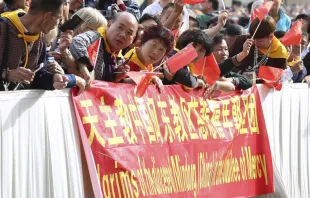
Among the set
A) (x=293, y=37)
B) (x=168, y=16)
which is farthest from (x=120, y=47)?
(x=293, y=37)

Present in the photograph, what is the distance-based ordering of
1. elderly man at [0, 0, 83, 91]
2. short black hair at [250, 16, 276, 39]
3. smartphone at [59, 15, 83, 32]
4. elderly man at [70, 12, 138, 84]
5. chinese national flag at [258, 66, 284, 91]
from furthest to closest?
1. short black hair at [250, 16, 276, 39]
2. chinese national flag at [258, 66, 284, 91]
3. elderly man at [70, 12, 138, 84]
4. smartphone at [59, 15, 83, 32]
5. elderly man at [0, 0, 83, 91]

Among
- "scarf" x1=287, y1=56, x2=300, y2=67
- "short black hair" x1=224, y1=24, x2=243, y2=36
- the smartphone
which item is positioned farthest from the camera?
"short black hair" x1=224, y1=24, x2=243, y2=36

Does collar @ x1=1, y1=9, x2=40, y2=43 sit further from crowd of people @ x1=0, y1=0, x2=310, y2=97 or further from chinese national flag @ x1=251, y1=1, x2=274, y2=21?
chinese national flag @ x1=251, y1=1, x2=274, y2=21

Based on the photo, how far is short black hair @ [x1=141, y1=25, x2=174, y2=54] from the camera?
741cm

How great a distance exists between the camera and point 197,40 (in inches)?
315

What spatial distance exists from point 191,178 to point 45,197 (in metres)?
1.83

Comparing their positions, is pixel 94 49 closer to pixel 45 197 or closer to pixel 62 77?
pixel 62 77

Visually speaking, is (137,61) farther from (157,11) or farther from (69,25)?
(157,11)

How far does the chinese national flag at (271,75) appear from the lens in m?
8.88

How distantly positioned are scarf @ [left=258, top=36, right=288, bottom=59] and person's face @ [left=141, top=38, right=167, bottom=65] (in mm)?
2003

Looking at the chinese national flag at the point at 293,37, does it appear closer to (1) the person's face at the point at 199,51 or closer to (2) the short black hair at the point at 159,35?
(1) the person's face at the point at 199,51

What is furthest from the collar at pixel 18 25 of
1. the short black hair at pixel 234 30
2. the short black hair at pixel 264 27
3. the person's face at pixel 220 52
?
the short black hair at pixel 234 30

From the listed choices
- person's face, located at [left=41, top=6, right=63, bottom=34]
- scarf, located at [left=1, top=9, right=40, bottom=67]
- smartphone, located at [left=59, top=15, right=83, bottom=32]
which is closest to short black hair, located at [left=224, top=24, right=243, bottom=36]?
smartphone, located at [left=59, top=15, right=83, bottom=32]

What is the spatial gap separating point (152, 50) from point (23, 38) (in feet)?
5.25
